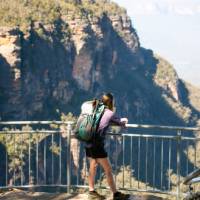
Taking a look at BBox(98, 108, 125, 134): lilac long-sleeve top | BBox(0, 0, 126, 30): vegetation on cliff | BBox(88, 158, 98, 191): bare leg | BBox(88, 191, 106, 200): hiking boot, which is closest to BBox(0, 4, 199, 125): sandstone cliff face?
BBox(0, 0, 126, 30): vegetation on cliff

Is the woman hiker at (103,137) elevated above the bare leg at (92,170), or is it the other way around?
the woman hiker at (103,137)

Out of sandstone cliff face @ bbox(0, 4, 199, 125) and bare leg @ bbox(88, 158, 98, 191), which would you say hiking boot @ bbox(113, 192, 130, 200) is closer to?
bare leg @ bbox(88, 158, 98, 191)

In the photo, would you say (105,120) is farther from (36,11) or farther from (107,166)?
(36,11)

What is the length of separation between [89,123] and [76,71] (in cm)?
7014

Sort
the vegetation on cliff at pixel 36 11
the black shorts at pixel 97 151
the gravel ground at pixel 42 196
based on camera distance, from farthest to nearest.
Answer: the vegetation on cliff at pixel 36 11
the gravel ground at pixel 42 196
the black shorts at pixel 97 151

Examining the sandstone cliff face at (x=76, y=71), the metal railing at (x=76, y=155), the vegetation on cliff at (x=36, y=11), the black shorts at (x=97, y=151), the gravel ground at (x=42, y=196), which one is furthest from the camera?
the vegetation on cliff at (x=36, y=11)

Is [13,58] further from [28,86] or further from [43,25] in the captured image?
[43,25]

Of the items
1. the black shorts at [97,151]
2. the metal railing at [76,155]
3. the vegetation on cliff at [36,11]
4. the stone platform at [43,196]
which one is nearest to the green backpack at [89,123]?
the black shorts at [97,151]

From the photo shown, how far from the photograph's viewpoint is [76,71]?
7675 cm

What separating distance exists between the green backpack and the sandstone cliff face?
45.4 meters

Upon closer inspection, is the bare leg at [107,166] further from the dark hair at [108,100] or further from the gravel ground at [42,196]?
the gravel ground at [42,196]

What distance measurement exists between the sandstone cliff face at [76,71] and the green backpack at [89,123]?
149 feet

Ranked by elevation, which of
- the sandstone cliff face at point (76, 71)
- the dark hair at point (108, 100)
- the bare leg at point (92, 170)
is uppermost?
the sandstone cliff face at point (76, 71)

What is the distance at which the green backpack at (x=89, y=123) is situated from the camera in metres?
6.80
